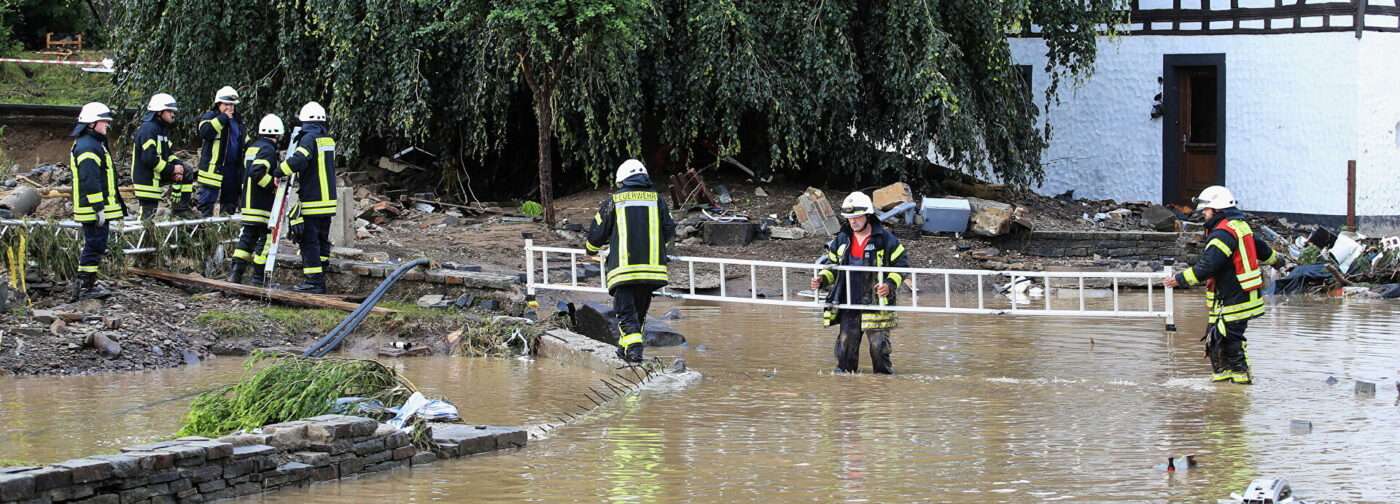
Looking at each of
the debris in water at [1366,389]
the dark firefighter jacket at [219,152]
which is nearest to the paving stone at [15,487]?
the debris in water at [1366,389]

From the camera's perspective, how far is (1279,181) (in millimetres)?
22594

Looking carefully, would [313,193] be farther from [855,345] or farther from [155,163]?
[855,345]

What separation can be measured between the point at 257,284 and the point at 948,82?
34.3ft

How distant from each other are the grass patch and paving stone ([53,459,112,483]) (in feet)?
68.7

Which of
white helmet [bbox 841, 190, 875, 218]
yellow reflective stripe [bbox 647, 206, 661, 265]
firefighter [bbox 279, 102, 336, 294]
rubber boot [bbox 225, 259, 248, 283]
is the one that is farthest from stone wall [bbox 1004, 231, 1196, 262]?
rubber boot [bbox 225, 259, 248, 283]

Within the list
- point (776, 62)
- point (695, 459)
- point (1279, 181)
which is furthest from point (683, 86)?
point (695, 459)

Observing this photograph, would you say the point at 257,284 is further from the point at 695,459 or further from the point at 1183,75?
the point at 1183,75

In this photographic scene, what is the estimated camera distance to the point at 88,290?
1185cm

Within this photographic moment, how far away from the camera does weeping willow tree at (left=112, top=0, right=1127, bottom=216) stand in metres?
18.9

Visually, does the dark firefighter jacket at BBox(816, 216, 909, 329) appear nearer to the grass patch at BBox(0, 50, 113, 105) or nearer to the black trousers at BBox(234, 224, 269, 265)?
the black trousers at BBox(234, 224, 269, 265)

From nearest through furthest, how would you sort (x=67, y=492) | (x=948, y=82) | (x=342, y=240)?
(x=67, y=492), (x=342, y=240), (x=948, y=82)

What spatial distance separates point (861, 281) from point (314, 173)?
5.40 meters

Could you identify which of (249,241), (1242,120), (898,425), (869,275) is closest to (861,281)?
(869,275)

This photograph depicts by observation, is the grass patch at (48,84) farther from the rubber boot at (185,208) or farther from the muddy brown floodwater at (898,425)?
the muddy brown floodwater at (898,425)
